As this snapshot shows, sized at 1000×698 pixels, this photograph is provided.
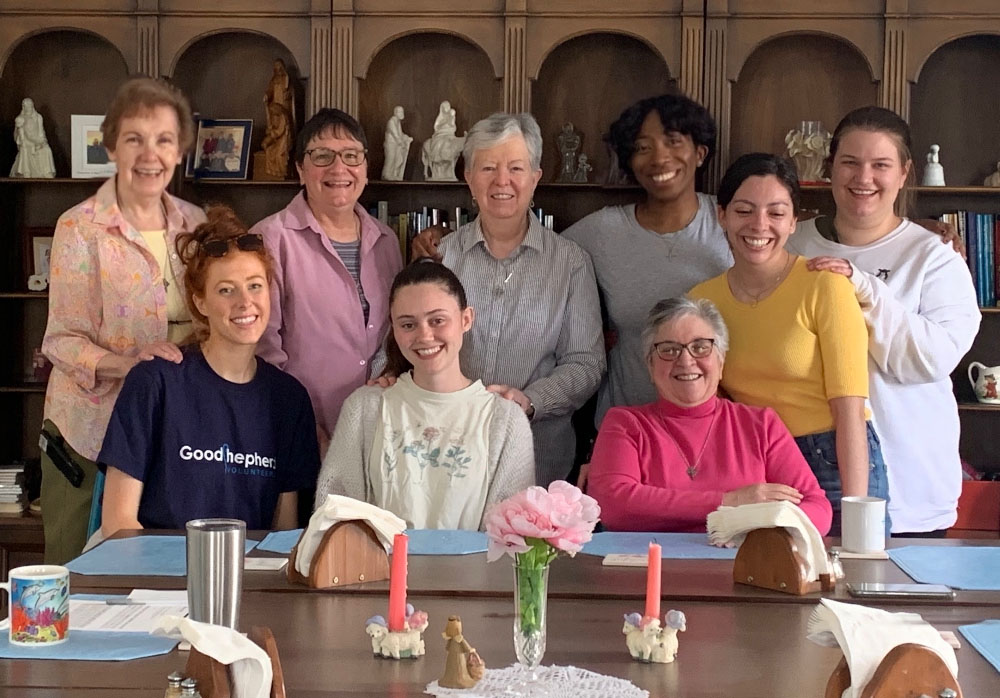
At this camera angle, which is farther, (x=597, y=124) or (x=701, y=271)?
(x=597, y=124)

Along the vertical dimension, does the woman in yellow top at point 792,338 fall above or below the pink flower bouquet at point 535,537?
above

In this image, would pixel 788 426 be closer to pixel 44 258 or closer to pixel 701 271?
pixel 701 271

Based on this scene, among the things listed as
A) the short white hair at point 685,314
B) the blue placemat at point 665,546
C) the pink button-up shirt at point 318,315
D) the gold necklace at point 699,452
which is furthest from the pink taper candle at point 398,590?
the pink button-up shirt at point 318,315

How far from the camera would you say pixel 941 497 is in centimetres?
315

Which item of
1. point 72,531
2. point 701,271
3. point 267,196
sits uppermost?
point 267,196

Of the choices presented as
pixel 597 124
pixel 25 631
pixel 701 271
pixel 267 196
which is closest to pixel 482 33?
pixel 597 124

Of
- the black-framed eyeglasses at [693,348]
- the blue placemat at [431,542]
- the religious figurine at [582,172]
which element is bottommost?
the blue placemat at [431,542]

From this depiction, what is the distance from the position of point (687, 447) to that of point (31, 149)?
2711 millimetres

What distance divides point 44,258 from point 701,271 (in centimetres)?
237

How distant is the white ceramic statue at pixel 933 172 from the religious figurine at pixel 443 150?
1563 mm

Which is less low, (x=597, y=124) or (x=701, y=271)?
(x=597, y=124)

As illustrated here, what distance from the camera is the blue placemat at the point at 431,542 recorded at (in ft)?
7.57

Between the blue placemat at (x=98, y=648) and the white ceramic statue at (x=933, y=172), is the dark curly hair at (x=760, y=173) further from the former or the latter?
the blue placemat at (x=98, y=648)

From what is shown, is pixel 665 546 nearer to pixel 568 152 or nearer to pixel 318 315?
pixel 318 315
